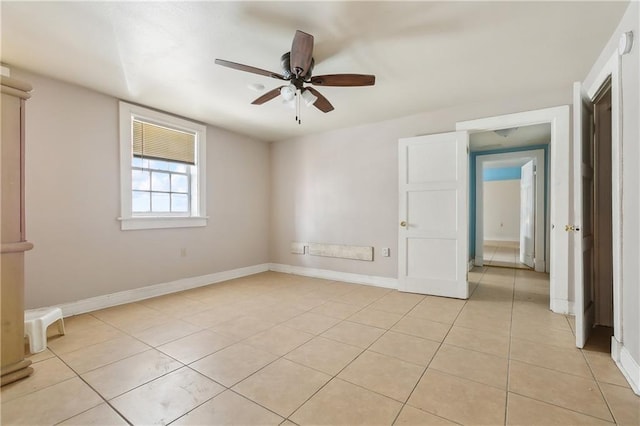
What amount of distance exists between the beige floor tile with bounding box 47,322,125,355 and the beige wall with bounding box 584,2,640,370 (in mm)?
3827

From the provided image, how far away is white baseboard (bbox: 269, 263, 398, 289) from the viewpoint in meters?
4.20

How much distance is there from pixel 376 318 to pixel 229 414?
1.77 m

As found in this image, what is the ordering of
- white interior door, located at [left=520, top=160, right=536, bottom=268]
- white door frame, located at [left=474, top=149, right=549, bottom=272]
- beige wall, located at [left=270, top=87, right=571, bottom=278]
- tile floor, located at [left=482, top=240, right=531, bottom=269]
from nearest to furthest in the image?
beige wall, located at [left=270, top=87, right=571, bottom=278] → white door frame, located at [left=474, top=149, right=549, bottom=272] → white interior door, located at [left=520, top=160, right=536, bottom=268] → tile floor, located at [left=482, top=240, right=531, bottom=269]

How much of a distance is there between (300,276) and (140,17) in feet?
13.0

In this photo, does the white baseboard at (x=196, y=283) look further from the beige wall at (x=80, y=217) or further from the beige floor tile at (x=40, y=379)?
the beige floor tile at (x=40, y=379)

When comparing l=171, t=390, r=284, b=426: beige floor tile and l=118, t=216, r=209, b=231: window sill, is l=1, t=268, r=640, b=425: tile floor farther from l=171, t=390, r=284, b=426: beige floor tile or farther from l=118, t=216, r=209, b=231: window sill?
l=118, t=216, r=209, b=231: window sill

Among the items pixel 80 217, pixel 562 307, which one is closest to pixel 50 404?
pixel 80 217

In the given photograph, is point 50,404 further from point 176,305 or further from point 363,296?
point 363,296

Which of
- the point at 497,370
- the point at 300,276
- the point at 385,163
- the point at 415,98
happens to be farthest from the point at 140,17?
the point at 300,276

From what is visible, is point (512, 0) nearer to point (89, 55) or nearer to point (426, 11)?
point (426, 11)

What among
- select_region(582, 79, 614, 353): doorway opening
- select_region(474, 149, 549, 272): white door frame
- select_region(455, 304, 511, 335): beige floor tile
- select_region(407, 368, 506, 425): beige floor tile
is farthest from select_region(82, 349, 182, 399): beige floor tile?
select_region(474, 149, 549, 272): white door frame

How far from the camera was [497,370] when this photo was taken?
195 centimetres

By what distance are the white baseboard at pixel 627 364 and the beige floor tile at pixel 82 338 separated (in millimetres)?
3746

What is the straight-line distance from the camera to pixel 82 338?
246 cm
